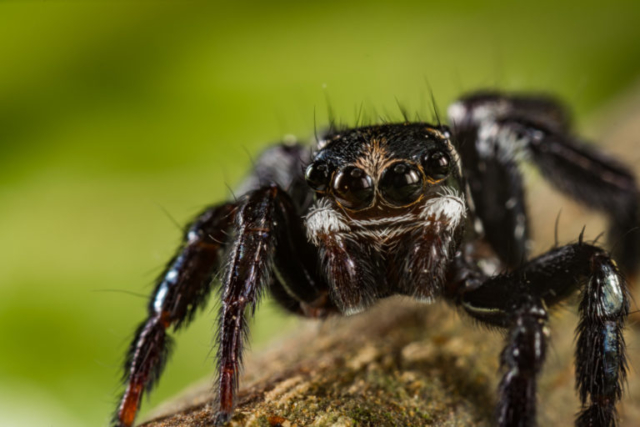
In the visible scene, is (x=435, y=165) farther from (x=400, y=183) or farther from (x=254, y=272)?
(x=254, y=272)

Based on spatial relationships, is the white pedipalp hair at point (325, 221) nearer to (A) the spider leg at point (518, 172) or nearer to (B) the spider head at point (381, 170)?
(B) the spider head at point (381, 170)

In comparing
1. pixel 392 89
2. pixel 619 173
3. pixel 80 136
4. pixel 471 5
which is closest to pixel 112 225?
pixel 80 136

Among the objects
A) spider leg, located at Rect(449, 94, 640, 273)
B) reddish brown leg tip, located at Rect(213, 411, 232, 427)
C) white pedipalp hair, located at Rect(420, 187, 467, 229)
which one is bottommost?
spider leg, located at Rect(449, 94, 640, 273)

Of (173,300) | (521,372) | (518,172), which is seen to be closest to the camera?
(521,372)

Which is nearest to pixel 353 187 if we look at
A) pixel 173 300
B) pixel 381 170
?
pixel 381 170

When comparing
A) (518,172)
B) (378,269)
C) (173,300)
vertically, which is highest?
(173,300)

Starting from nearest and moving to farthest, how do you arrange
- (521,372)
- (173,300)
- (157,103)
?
1. (521,372)
2. (173,300)
3. (157,103)

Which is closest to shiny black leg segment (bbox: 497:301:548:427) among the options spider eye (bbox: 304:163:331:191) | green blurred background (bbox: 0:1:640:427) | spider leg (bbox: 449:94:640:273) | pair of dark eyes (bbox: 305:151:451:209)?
pair of dark eyes (bbox: 305:151:451:209)

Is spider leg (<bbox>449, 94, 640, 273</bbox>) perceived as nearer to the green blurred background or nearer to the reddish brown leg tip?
the green blurred background
